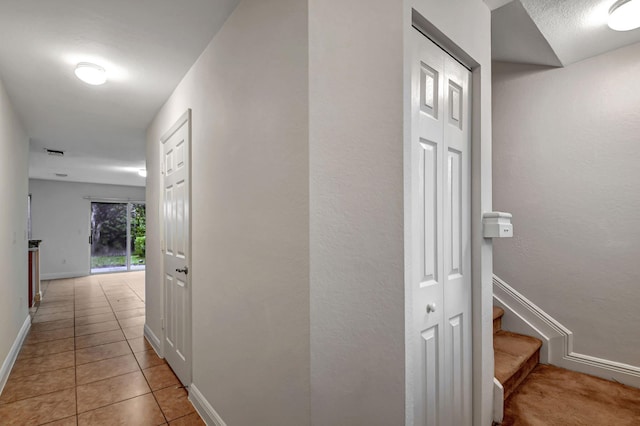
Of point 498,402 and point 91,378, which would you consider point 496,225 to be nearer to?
point 498,402

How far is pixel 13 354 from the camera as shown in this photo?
2.89 metres

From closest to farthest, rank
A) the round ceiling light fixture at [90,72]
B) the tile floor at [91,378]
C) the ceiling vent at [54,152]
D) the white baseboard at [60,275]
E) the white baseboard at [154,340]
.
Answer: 1. the tile floor at [91,378]
2. the round ceiling light fixture at [90,72]
3. the white baseboard at [154,340]
4. the ceiling vent at [54,152]
5. the white baseboard at [60,275]

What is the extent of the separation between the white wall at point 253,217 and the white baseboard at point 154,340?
1.10m

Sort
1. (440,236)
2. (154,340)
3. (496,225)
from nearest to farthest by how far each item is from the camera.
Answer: (440,236), (496,225), (154,340)

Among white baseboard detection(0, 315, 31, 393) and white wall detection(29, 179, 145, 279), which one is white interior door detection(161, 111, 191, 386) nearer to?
white baseboard detection(0, 315, 31, 393)

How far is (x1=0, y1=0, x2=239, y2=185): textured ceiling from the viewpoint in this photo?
1.71 meters

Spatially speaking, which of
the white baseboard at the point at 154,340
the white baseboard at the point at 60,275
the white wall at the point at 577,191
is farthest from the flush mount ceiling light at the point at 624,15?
the white baseboard at the point at 60,275

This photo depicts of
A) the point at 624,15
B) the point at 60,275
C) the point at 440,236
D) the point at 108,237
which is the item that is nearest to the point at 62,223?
the point at 108,237

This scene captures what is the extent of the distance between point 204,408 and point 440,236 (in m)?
1.84

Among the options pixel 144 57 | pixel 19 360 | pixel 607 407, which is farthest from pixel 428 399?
pixel 19 360

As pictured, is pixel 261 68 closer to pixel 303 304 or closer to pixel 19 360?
pixel 303 304

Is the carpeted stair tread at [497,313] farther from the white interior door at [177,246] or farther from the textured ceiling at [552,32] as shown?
the white interior door at [177,246]

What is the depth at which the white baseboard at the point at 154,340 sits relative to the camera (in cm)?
299

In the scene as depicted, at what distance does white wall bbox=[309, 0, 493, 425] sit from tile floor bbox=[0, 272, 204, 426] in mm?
1452
